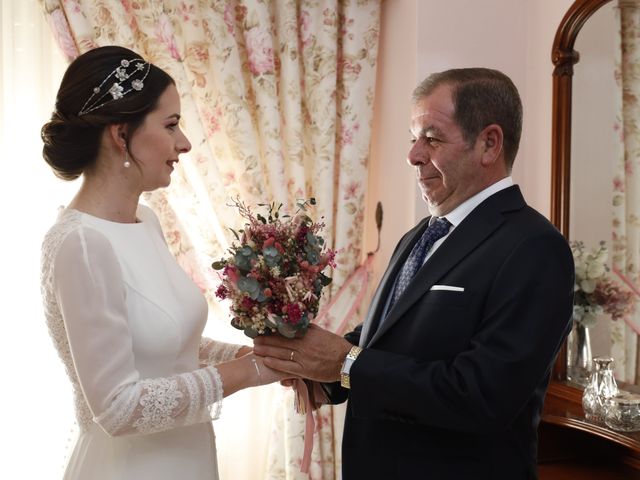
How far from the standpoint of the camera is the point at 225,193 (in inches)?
130

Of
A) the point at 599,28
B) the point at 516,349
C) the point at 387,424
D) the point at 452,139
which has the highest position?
the point at 599,28

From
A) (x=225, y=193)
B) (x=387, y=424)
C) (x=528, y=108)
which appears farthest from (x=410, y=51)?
(x=387, y=424)

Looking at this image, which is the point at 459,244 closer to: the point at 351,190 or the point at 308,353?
the point at 308,353

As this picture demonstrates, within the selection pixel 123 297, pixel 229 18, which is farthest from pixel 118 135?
pixel 229 18

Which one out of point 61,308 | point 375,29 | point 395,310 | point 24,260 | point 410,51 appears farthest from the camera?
point 375,29

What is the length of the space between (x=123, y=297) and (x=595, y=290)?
185cm

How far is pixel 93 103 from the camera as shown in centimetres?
191

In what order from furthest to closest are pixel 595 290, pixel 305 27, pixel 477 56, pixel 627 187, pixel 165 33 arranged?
pixel 305 27, pixel 477 56, pixel 165 33, pixel 595 290, pixel 627 187

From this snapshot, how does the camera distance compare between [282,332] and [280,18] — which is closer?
[282,332]

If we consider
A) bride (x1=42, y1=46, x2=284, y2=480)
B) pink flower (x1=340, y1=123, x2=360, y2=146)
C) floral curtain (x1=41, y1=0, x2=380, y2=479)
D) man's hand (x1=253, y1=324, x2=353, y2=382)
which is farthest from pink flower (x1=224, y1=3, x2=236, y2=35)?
man's hand (x1=253, y1=324, x2=353, y2=382)

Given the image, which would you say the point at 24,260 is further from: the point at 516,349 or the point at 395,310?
the point at 516,349

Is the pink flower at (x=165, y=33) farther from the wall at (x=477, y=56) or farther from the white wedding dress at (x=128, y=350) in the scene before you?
the white wedding dress at (x=128, y=350)

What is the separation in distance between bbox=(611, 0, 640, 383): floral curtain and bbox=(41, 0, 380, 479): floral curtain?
1271 millimetres

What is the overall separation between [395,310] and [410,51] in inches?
69.9
